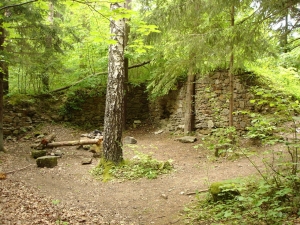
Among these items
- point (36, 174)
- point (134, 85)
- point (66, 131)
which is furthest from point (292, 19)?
point (66, 131)

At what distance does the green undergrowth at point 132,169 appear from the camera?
233 inches

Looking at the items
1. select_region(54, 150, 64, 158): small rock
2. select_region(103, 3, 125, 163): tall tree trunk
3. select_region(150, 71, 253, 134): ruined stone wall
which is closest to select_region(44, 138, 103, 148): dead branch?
select_region(54, 150, 64, 158): small rock

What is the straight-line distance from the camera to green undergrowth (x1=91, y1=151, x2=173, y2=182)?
5.92 m

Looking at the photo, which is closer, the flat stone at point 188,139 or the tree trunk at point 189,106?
the flat stone at point 188,139

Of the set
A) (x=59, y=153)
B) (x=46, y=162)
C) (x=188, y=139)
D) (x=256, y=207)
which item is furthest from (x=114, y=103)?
(x=256, y=207)

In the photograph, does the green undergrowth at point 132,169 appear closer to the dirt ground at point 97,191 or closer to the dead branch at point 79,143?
the dirt ground at point 97,191

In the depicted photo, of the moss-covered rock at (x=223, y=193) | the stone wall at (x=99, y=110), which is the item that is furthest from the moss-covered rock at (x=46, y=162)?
the stone wall at (x=99, y=110)

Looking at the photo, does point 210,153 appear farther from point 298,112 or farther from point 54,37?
point 54,37

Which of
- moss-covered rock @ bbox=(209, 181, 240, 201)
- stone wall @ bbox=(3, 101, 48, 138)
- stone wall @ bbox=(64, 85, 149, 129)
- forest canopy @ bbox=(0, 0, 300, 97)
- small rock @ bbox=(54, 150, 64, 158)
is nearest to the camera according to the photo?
moss-covered rock @ bbox=(209, 181, 240, 201)

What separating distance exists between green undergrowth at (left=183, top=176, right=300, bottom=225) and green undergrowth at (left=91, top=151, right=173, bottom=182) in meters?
2.11

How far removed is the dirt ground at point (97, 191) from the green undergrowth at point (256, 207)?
1.15 ft

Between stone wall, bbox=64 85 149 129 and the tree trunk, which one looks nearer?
the tree trunk

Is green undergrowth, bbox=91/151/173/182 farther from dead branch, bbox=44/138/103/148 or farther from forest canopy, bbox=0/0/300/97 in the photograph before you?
forest canopy, bbox=0/0/300/97

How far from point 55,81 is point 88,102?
81.0 inches
